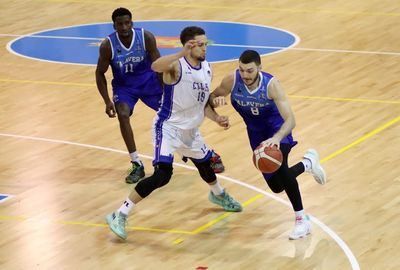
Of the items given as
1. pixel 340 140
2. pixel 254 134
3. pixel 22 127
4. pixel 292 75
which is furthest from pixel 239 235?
pixel 292 75

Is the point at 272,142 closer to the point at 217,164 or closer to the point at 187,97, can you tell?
the point at 187,97

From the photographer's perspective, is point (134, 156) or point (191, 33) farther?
point (134, 156)

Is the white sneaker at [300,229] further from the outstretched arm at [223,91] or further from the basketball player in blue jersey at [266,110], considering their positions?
the outstretched arm at [223,91]

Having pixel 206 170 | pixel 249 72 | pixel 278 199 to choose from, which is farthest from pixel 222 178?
pixel 249 72

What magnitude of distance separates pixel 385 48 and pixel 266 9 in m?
3.96

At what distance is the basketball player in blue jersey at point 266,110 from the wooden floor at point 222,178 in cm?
40

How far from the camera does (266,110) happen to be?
9320 mm

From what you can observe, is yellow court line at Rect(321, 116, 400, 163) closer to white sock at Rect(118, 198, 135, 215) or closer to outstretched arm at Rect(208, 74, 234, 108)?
outstretched arm at Rect(208, 74, 234, 108)

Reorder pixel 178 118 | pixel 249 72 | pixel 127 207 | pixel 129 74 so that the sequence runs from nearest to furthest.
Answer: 1. pixel 249 72
2. pixel 127 207
3. pixel 178 118
4. pixel 129 74

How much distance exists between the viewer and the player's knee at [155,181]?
941 centimetres

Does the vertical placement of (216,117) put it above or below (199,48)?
below

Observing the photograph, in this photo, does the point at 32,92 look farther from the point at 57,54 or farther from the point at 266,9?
the point at 266,9

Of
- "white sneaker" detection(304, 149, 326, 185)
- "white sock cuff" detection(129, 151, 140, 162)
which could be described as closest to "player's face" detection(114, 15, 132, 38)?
"white sock cuff" detection(129, 151, 140, 162)

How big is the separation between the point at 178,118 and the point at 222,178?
1571 mm
